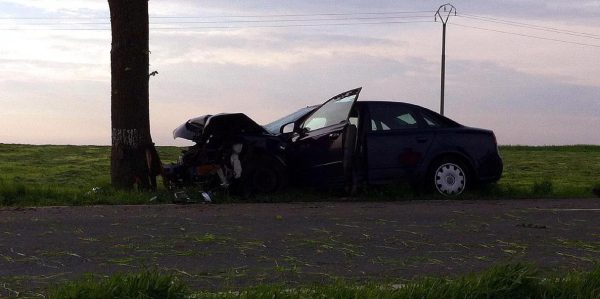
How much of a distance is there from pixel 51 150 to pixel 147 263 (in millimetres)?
21048

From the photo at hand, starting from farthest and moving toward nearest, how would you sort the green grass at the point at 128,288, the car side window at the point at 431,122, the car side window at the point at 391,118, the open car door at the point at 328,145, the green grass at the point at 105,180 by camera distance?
the car side window at the point at 431,122
the car side window at the point at 391,118
the open car door at the point at 328,145
the green grass at the point at 105,180
the green grass at the point at 128,288

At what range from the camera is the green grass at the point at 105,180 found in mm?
12078

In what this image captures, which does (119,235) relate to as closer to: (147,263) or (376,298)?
(147,263)

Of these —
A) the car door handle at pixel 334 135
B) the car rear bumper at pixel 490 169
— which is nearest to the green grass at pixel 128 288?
the car door handle at pixel 334 135

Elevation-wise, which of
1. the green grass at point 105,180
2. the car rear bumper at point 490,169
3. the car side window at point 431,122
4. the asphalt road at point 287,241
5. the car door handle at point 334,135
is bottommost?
the asphalt road at point 287,241

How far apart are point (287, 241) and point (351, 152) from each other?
4.18 meters

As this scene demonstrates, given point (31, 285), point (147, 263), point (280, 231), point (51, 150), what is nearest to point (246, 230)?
point (280, 231)

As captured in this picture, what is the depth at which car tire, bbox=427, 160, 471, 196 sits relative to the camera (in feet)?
41.8

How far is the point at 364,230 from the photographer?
9.09 m

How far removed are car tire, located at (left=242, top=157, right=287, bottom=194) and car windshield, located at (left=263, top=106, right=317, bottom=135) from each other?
4.36 feet

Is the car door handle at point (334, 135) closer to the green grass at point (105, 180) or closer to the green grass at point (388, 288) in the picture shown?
the green grass at point (105, 180)

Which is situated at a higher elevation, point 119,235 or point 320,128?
point 320,128

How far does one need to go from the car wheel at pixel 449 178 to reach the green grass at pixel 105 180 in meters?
0.20

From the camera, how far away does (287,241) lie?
27.3 ft
